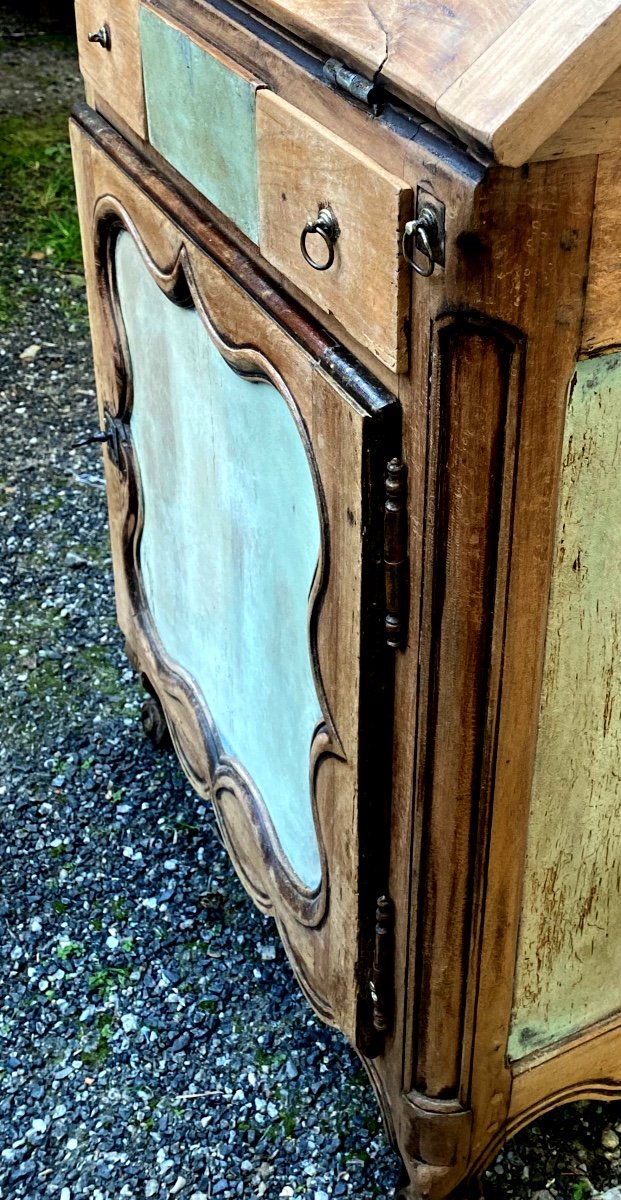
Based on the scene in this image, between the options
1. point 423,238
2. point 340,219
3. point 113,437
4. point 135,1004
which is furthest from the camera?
point 113,437

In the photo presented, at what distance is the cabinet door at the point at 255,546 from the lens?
135 cm

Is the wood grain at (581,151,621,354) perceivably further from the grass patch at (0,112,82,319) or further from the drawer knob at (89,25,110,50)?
the grass patch at (0,112,82,319)

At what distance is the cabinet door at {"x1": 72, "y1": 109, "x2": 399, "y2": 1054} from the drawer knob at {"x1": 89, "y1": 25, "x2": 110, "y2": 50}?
115 mm

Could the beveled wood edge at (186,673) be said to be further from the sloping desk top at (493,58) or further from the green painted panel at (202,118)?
the sloping desk top at (493,58)

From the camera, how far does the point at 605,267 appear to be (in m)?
1.09

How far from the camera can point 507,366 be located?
3.63 feet

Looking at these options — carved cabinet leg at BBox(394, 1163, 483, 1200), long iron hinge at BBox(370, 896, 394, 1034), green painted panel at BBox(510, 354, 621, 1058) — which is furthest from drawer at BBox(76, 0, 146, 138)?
carved cabinet leg at BBox(394, 1163, 483, 1200)

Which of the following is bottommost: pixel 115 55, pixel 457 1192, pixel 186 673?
pixel 457 1192

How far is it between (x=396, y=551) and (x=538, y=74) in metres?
0.47

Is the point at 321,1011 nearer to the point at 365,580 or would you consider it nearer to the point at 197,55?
the point at 365,580

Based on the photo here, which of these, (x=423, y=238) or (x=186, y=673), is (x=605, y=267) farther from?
(x=186, y=673)

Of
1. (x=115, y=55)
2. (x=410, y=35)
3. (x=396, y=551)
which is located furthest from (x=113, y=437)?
(x=410, y=35)

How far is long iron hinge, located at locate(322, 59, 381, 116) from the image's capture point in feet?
3.68

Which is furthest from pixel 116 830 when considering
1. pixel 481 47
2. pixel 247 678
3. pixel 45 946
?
pixel 481 47
